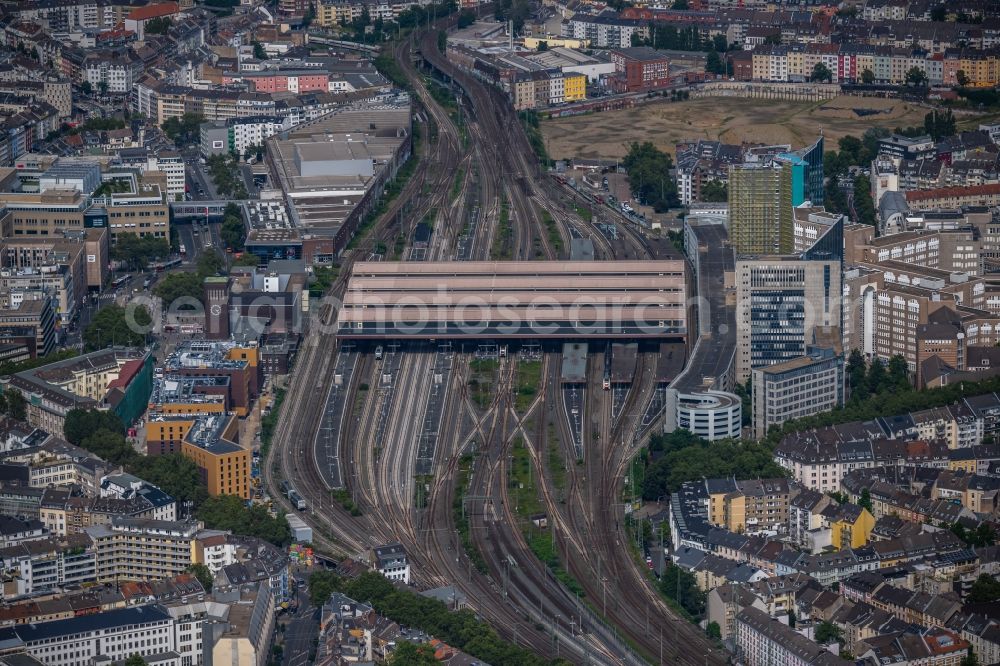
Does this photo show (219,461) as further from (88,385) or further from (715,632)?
(715,632)

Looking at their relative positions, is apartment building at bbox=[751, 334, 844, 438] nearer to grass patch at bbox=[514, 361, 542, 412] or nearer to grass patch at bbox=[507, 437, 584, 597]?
grass patch at bbox=[507, 437, 584, 597]

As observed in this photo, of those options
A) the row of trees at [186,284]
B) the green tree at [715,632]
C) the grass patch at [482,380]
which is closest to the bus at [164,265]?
the row of trees at [186,284]

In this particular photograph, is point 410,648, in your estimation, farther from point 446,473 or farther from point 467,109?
point 467,109

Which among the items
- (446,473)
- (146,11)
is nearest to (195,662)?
(446,473)

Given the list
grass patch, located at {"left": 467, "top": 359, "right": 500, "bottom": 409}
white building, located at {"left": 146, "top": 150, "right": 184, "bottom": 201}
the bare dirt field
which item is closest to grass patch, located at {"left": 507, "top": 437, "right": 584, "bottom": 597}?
grass patch, located at {"left": 467, "top": 359, "right": 500, "bottom": 409}

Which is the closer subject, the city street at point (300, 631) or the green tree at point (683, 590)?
the city street at point (300, 631)

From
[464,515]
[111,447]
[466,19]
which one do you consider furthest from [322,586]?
[466,19]

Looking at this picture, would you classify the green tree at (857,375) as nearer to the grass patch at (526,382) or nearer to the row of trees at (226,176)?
the grass patch at (526,382)
